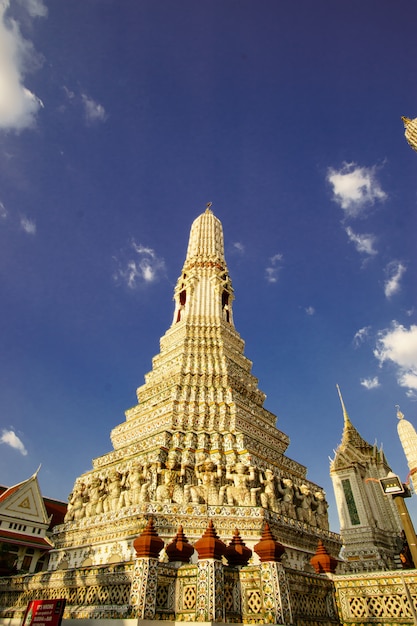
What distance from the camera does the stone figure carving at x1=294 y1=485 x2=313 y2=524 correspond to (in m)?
16.1

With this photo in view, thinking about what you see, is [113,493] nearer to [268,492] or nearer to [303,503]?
[268,492]

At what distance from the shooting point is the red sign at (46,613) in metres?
7.48

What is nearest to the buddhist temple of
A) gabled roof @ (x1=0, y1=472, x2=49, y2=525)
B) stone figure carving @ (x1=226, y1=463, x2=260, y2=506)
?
stone figure carving @ (x1=226, y1=463, x2=260, y2=506)

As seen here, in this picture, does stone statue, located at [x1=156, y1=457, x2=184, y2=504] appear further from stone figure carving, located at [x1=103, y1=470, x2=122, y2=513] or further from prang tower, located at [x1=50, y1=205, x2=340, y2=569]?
stone figure carving, located at [x1=103, y1=470, x2=122, y2=513]

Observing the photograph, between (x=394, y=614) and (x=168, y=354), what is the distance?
16465 mm

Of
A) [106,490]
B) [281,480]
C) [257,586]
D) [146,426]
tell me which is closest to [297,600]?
[257,586]

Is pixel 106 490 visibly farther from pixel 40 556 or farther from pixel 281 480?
pixel 40 556

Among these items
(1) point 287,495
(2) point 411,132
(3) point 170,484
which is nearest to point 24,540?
(3) point 170,484

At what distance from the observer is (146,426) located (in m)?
18.5

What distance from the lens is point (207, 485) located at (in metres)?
14.5

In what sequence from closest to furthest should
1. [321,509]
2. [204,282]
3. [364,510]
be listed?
[321,509] → [364,510] → [204,282]

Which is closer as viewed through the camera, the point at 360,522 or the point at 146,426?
the point at 146,426

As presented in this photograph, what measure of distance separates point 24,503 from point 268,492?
15520 mm

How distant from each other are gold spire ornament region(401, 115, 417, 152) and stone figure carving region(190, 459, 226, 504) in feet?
89.1
